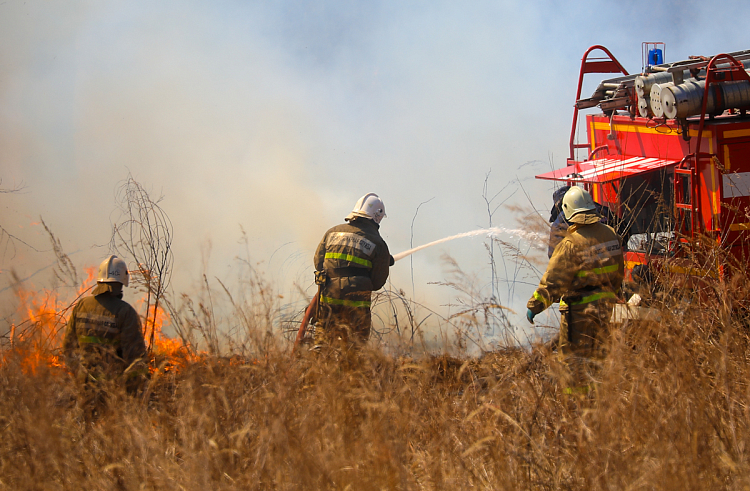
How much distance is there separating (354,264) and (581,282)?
5.98ft

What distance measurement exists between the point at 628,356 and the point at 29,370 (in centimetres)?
301

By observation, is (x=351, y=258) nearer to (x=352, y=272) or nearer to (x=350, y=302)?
(x=352, y=272)

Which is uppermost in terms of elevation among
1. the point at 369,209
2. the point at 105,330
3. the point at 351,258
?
the point at 369,209

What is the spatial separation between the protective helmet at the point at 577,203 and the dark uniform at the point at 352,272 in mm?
1575

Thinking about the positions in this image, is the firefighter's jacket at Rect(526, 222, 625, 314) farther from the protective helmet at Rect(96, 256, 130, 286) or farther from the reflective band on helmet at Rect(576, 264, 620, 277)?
the protective helmet at Rect(96, 256, 130, 286)

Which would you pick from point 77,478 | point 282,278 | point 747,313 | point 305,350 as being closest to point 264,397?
point 305,350

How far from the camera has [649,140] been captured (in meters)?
5.07

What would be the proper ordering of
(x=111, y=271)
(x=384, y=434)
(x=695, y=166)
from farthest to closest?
1. (x=695, y=166)
2. (x=111, y=271)
3. (x=384, y=434)

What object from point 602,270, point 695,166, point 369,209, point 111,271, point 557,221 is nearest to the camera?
point 602,270

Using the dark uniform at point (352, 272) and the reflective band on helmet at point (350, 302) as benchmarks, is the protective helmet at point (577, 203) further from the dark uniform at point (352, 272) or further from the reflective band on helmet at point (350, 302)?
the reflective band on helmet at point (350, 302)

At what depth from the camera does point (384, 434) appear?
232 centimetres

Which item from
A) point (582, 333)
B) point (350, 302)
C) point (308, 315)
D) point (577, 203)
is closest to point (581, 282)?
point (582, 333)

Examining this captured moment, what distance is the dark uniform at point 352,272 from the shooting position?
4805 mm

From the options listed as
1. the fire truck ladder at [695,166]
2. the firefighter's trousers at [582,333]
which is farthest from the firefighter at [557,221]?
the fire truck ladder at [695,166]
